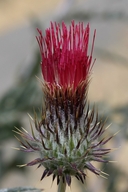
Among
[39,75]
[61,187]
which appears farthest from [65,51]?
[39,75]

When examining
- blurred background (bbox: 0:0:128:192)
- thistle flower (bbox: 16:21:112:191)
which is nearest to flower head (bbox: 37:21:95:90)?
thistle flower (bbox: 16:21:112:191)

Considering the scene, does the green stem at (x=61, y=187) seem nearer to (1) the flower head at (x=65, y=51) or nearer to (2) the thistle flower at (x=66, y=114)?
(2) the thistle flower at (x=66, y=114)

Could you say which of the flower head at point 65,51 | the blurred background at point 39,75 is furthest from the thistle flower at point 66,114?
the blurred background at point 39,75

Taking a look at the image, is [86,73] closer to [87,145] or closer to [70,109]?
[70,109]

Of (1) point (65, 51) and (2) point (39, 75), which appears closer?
(1) point (65, 51)

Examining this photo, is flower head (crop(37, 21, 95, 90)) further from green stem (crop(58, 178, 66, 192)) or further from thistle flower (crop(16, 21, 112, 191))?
green stem (crop(58, 178, 66, 192))

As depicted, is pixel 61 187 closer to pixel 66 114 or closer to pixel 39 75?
pixel 66 114

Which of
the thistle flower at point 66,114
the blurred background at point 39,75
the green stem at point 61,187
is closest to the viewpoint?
the green stem at point 61,187
